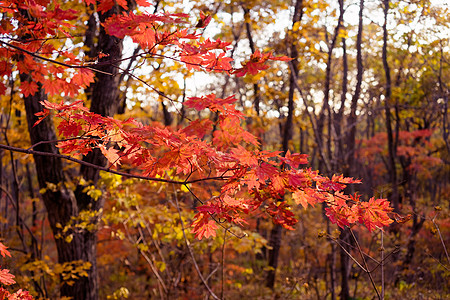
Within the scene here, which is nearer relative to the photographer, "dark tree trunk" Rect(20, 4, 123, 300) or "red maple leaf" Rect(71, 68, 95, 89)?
"red maple leaf" Rect(71, 68, 95, 89)

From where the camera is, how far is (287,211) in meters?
2.01

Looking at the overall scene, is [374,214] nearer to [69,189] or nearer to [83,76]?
[83,76]

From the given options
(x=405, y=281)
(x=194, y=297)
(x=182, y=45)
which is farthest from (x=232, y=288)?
(x=182, y=45)

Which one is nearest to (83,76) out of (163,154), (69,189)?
(163,154)

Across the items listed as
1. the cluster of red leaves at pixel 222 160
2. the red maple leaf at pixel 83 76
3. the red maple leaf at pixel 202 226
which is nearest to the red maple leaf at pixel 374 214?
the cluster of red leaves at pixel 222 160

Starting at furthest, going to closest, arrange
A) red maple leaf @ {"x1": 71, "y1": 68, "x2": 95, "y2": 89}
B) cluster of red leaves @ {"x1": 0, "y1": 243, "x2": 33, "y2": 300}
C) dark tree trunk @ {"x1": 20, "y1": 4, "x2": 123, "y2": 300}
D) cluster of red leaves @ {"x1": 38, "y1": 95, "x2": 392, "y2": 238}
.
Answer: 1. dark tree trunk @ {"x1": 20, "y1": 4, "x2": 123, "y2": 300}
2. red maple leaf @ {"x1": 71, "y1": 68, "x2": 95, "y2": 89}
3. cluster of red leaves @ {"x1": 0, "y1": 243, "x2": 33, "y2": 300}
4. cluster of red leaves @ {"x1": 38, "y1": 95, "x2": 392, "y2": 238}

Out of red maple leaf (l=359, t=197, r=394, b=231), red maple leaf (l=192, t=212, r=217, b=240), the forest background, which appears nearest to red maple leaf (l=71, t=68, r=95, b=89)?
the forest background

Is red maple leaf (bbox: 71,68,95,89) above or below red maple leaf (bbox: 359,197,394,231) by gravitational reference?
above

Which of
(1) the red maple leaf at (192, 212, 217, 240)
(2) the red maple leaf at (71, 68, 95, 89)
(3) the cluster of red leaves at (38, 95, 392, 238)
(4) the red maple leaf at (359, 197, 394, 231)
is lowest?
(1) the red maple leaf at (192, 212, 217, 240)

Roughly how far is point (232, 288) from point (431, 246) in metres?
5.04

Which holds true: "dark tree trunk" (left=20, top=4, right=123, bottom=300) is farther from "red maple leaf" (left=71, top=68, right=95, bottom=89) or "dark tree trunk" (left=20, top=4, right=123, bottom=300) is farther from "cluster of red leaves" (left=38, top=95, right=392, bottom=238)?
"cluster of red leaves" (left=38, top=95, right=392, bottom=238)

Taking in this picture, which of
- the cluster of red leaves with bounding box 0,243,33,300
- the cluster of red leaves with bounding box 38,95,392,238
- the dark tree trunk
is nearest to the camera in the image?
the cluster of red leaves with bounding box 38,95,392,238

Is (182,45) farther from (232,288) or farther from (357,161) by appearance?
(357,161)

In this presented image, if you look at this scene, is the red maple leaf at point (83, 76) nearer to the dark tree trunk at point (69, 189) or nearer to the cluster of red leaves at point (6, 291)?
the cluster of red leaves at point (6, 291)
